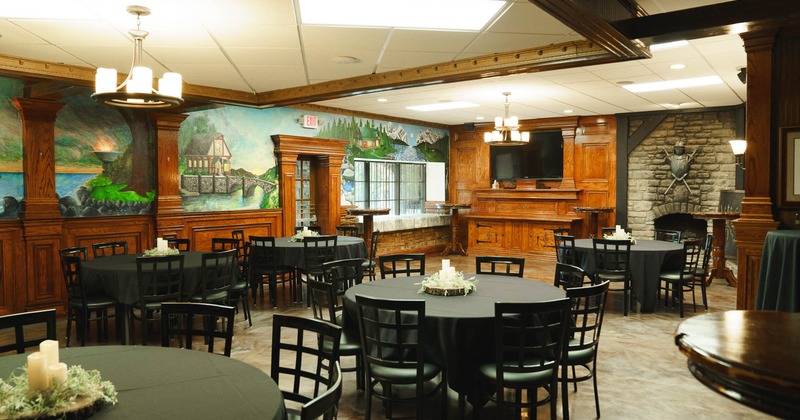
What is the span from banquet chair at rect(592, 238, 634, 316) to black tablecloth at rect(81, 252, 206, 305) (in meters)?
4.46

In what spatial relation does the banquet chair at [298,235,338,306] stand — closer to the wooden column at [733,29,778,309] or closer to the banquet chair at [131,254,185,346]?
the banquet chair at [131,254,185,346]

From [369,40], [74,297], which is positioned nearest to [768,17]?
[369,40]

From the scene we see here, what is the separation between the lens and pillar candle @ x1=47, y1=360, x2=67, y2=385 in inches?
70.9

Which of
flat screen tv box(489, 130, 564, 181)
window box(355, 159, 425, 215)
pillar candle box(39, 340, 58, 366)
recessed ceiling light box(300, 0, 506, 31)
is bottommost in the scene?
pillar candle box(39, 340, 58, 366)

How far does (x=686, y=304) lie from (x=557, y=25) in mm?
4711

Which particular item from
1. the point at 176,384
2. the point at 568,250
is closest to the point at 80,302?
the point at 176,384

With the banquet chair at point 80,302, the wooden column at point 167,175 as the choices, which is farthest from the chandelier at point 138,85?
the wooden column at point 167,175

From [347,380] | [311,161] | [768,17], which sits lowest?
[347,380]

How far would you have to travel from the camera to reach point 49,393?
1773 millimetres

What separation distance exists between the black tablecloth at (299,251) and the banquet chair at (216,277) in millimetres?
1206

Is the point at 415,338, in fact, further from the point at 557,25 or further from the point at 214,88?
the point at 214,88

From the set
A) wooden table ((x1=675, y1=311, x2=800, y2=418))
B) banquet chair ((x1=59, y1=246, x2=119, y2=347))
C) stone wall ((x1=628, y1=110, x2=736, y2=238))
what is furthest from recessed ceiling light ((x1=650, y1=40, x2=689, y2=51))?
banquet chair ((x1=59, y1=246, x2=119, y2=347))

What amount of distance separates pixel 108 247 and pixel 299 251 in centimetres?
252

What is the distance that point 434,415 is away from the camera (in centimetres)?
365
